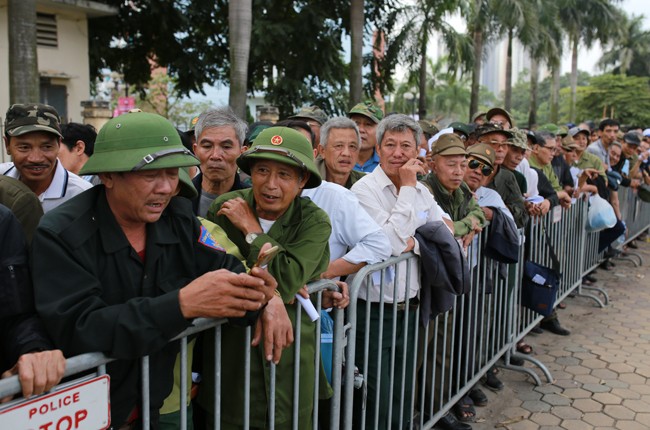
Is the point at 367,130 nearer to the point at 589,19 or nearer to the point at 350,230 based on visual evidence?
the point at 350,230

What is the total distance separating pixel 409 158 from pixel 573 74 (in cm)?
4173

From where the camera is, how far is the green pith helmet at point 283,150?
2.59m

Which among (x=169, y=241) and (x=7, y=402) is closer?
(x=7, y=402)

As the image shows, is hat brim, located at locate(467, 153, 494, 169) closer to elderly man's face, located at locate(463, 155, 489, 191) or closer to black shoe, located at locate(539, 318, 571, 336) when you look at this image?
elderly man's face, located at locate(463, 155, 489, 191)

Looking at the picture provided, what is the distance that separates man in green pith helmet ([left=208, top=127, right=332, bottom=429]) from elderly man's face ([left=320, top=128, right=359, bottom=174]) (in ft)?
4.08

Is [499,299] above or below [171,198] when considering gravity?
below

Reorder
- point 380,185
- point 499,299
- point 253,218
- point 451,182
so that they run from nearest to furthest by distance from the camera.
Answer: point 253,218 → point 380,185 → point 451,182 → point 499,299

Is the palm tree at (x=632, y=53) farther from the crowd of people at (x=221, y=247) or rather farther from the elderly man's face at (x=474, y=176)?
the crowd of people at (x=221, y=247)

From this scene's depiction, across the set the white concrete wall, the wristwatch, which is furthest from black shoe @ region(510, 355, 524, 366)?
the white concrete wall

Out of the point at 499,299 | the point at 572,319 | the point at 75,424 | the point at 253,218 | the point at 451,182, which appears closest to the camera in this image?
the point at 75,424

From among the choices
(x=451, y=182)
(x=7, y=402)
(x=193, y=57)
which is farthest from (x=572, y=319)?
(x=193, y=57)

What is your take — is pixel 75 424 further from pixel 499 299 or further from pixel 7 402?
pixel 499 299

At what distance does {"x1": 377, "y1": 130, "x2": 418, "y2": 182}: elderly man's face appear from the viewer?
3.71 metres

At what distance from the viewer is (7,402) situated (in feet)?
5.12
